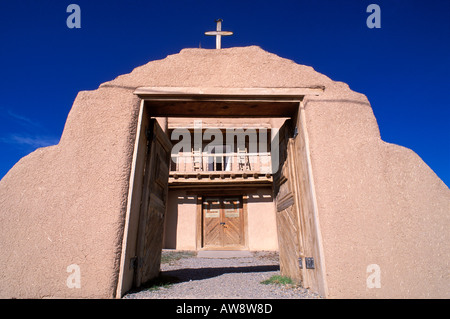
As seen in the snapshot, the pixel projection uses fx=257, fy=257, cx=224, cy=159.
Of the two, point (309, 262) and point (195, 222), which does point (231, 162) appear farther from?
point (309, 262)

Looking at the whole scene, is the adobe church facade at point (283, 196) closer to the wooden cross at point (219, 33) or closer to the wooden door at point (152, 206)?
the wooden door at point (152, 206)

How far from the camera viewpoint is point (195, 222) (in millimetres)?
12406

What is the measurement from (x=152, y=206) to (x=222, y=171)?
8103 millimetres

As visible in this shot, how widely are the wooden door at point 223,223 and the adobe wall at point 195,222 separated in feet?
1.77

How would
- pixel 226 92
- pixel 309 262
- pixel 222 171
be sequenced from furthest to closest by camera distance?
1. pixel 222 171
2. pixel 226 92
3. pixel 309 262

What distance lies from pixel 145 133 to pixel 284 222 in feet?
8.91

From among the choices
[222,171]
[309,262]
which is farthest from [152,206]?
[222,171]

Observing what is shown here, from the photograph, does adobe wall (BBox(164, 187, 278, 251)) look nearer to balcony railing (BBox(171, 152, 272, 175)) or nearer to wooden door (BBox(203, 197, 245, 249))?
wooden door (BBox(203, 197, 245, 249))

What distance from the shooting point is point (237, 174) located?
12.0 m

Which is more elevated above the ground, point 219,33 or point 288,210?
point 219,33

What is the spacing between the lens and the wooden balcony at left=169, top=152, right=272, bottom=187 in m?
12.0

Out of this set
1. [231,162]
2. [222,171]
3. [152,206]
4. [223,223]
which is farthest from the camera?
[231,162]

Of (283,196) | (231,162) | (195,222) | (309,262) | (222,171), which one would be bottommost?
(309,262)
